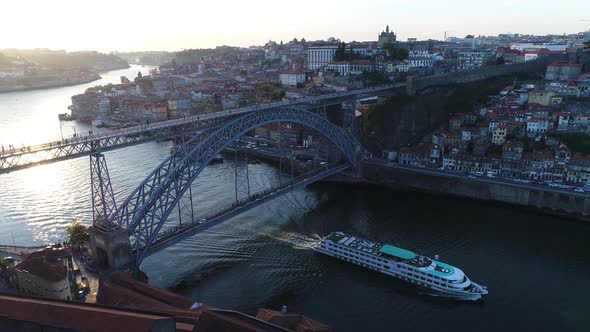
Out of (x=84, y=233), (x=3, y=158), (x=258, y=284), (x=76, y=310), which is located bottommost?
(x=258, y=284)

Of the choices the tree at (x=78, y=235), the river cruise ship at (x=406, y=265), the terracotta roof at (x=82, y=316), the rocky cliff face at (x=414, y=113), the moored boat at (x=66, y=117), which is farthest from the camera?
the moored boat at (x=66, y=117)

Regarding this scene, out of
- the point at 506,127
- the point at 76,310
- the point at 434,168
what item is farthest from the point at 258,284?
the point at 506,127

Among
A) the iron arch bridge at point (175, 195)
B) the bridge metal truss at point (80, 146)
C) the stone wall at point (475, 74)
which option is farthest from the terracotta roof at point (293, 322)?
the stone wall at point (475, 74)

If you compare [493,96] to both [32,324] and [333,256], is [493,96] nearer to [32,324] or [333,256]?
[333,256]

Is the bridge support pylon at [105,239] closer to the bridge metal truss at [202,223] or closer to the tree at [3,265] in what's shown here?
the bridge metal truss at [202,223]

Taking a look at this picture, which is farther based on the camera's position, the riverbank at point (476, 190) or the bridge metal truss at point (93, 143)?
the riverbank at point (476, 190)

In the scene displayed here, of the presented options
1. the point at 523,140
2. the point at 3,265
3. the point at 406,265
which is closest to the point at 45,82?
the point at 3,265

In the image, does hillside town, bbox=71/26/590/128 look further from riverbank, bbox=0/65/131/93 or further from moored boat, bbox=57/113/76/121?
riverbank, bbox=0/65/131/93
